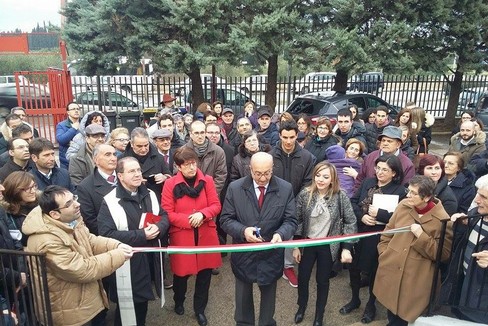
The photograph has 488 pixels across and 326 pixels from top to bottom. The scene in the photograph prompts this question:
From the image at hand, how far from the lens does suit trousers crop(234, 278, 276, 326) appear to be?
3.64 metres

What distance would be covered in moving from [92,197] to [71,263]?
909 millimetres

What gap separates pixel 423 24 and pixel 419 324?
34.0 ft

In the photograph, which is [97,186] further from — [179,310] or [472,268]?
[472,268]

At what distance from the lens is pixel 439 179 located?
4.21 meters

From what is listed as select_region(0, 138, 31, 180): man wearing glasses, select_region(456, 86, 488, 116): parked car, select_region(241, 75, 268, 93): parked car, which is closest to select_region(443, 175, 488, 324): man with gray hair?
select_region(0, 138, 31, 180): man wearing glasses

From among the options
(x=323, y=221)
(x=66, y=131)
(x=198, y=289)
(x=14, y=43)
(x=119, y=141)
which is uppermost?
(x=14, y=43)

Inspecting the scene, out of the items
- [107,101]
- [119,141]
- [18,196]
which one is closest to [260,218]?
[18,196]

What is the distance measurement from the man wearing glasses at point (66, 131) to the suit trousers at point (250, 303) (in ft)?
11.3

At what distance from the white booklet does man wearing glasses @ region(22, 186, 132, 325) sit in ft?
7.83

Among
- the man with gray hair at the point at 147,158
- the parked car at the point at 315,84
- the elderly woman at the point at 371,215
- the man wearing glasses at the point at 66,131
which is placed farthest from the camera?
the parked car at the point at 315,84

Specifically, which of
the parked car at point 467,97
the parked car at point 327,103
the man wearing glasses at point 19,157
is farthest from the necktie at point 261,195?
the parked car at point 467,97

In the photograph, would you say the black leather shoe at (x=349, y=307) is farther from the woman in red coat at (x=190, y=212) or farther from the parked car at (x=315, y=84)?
the parked car at (x=315, y=84)

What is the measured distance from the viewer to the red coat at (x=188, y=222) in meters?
3.81

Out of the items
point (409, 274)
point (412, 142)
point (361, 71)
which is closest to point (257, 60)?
point (361, 71)
